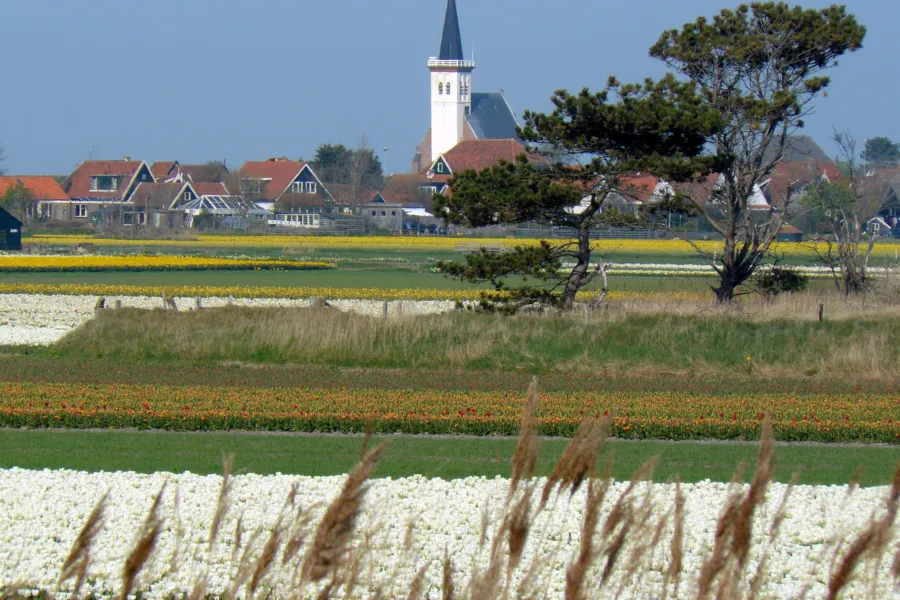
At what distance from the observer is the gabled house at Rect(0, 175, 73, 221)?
126750 millimetres

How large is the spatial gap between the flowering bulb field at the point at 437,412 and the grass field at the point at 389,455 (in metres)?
0.59

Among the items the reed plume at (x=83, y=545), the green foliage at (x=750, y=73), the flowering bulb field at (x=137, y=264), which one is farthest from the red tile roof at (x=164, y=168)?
the reed plume at (x=83, y=545)

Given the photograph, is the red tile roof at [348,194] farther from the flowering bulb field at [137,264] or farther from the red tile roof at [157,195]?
the flowering bulb field at [137,264]

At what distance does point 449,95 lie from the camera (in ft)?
553

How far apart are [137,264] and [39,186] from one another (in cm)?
7508

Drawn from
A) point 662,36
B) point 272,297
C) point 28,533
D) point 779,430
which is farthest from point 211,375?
point 662,36

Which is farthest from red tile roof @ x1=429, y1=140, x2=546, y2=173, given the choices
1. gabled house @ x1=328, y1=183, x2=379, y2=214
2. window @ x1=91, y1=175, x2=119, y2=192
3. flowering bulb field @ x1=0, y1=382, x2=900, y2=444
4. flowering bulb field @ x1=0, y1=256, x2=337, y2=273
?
flowering bulb field @ x1=0, y1=382, x2=900, y2=444

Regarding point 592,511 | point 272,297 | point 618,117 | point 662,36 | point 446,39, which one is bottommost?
point 272,297

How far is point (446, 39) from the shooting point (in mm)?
171875

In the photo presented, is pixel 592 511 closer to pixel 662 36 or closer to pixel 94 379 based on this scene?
pixel 94 379

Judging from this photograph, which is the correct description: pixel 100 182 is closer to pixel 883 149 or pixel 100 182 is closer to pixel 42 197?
pixel 42 197

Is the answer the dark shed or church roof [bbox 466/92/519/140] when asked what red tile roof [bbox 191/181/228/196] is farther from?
the dark shed

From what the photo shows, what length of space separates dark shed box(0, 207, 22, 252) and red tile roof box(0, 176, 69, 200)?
52176mm

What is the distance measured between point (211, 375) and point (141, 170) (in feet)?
404
